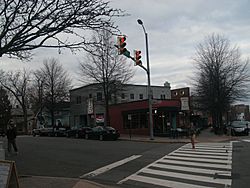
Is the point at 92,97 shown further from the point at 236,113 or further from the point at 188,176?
the point at 236,113

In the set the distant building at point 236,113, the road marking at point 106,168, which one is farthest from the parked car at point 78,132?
the distant building at point 236,113

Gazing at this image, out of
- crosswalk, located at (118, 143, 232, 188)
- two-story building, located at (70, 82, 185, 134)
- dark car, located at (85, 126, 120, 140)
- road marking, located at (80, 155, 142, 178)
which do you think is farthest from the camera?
two-story building, located at (70, 82, 185, 134)

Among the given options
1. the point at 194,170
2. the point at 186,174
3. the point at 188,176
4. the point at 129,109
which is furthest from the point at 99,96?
the point at 188,176

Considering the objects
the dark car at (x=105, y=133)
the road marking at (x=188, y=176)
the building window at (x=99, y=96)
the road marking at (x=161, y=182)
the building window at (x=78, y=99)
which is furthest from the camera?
the building window at (x=78, y=99)

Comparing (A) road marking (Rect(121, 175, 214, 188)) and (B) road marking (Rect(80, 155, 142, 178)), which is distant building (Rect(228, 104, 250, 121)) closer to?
(B) road marking (Rect(80, 155, 142, 178))

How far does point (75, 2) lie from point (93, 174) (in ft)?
20.5

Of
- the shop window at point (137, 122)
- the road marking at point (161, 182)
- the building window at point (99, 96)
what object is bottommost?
the road marking at point (161, 182)

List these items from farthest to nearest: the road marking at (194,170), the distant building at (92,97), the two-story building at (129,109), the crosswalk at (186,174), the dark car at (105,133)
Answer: the distant building at (92,97)
the two-story building at (129,109)
the dark car at (105,133)
the road marking at (194,170)
the crosswalk at (186,174)

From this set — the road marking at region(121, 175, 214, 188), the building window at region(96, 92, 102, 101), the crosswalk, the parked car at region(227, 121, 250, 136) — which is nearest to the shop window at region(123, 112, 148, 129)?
the building window at region(96, 92, 102, 101)

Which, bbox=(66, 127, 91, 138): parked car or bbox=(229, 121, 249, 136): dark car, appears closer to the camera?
bbox=(229, 121, 249, 136): dark car

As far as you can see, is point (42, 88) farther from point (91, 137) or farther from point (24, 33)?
point (24, 33)

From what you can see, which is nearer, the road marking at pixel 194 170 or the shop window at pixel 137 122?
the road marking at pixel 194 170

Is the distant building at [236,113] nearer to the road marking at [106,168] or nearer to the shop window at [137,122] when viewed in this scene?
the shop window at [137,122]

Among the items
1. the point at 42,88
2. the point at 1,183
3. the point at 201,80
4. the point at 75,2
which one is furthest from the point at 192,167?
the point at 42,88
